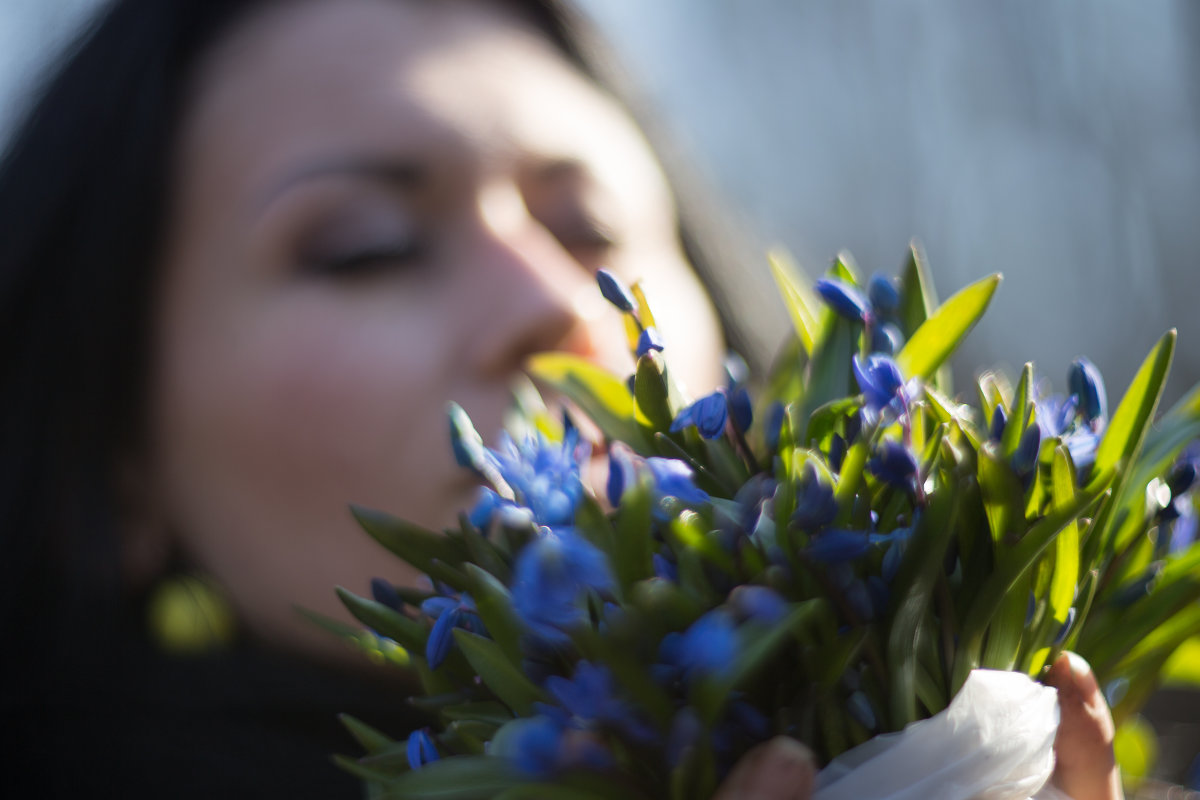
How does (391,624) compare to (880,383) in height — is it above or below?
below

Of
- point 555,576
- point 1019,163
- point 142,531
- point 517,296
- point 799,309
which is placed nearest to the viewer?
point 555,576

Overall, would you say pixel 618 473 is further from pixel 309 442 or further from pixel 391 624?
pixel 309 442

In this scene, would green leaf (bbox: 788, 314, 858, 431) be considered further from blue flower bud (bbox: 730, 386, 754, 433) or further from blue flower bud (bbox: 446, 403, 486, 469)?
blue flower bud (bbox: 446, 403, 486, 469)

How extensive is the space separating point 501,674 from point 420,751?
7 centimetres

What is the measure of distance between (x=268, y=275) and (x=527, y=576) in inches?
28.0

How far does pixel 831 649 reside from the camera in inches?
16.0

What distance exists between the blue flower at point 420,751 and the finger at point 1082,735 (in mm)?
299

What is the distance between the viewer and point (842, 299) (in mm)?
485

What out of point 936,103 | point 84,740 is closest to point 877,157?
point 936,103

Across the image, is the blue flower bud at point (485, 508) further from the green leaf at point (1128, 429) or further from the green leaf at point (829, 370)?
the green leaf at point (1128, 429)

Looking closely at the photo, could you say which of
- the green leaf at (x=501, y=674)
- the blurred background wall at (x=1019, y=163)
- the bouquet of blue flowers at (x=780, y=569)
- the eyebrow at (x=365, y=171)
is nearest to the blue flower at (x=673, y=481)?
the bouquet of blue flowers at (x=780, y=569)

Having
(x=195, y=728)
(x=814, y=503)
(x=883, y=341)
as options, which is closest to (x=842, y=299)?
(x=883, y=341)

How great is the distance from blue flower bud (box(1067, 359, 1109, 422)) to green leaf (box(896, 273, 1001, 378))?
2.5 inches

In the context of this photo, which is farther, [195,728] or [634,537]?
[195,728]
